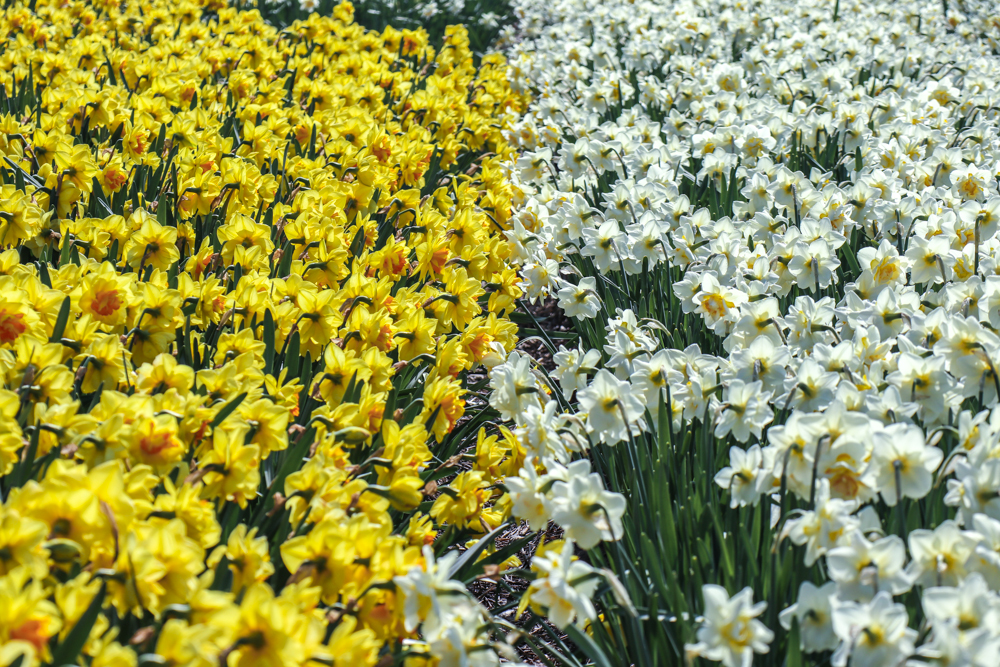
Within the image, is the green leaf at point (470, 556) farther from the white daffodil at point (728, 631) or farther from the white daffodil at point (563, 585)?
the white daffodil at point (728, 631)

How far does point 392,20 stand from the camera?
768cm

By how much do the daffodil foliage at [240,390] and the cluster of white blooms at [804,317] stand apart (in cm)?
30

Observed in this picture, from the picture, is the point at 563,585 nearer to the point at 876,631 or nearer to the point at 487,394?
the point at 876,631

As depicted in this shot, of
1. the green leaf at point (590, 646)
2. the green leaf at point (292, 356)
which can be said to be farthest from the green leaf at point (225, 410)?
the green leaf at point (590, 646)

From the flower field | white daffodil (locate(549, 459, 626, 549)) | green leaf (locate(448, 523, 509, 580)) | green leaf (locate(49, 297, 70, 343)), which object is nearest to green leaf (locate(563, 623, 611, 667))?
the flower field

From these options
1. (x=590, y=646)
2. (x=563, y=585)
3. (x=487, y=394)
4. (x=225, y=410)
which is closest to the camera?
(x=563, y=585)

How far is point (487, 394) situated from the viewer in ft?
9.35

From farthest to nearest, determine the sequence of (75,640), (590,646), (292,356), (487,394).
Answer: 1. (487,394)
2. (292,356)
3. (590,646)
4. (75,640)

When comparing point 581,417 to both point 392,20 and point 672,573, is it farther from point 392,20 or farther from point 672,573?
point 392,20

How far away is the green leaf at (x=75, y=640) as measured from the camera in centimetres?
121

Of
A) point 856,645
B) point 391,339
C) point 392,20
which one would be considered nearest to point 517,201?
point 391,339

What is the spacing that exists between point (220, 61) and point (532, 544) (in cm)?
357

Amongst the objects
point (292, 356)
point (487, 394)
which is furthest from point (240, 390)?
point (487, 394)

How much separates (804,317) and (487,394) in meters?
1.17
